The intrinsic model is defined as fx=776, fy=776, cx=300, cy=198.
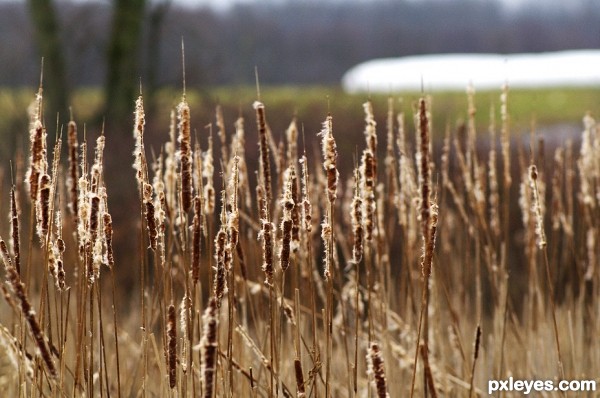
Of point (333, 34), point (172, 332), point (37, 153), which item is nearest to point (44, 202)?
point (37, 153)

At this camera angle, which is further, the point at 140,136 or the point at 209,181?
the point at 209,181

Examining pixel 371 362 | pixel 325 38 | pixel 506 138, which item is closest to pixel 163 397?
pixel 371 362

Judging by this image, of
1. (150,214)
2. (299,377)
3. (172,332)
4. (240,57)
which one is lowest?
(299,377)

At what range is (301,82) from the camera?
123 ft

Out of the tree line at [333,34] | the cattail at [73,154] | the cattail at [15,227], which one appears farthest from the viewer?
the tree line at [333,34]

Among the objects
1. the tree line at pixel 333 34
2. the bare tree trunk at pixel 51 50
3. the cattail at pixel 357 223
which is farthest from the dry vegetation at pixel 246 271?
the tree line at pixel 333 34

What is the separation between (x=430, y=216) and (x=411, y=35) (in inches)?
1699

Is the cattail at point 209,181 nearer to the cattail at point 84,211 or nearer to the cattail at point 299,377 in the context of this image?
the cattail at point 84,211

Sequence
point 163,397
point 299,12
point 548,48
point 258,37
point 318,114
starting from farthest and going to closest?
point 299,12, point 548,48, point 258,37, point 318,114, point 163,397

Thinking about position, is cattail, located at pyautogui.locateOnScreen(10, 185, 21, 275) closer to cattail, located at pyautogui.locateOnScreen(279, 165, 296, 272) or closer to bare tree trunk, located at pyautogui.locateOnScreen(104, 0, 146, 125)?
cattail, located at pyautogui.locateOnScreen(279, 165, 296, 272)

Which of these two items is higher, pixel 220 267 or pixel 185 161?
pixel 185 161

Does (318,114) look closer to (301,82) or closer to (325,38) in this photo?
(301,82)

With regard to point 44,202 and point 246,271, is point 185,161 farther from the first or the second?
point 246,271

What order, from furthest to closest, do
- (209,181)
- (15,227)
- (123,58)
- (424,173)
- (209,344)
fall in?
1. (123,58)
2. (209,181)
3. (15,227)
4. (424,173)
5. (209,344)
